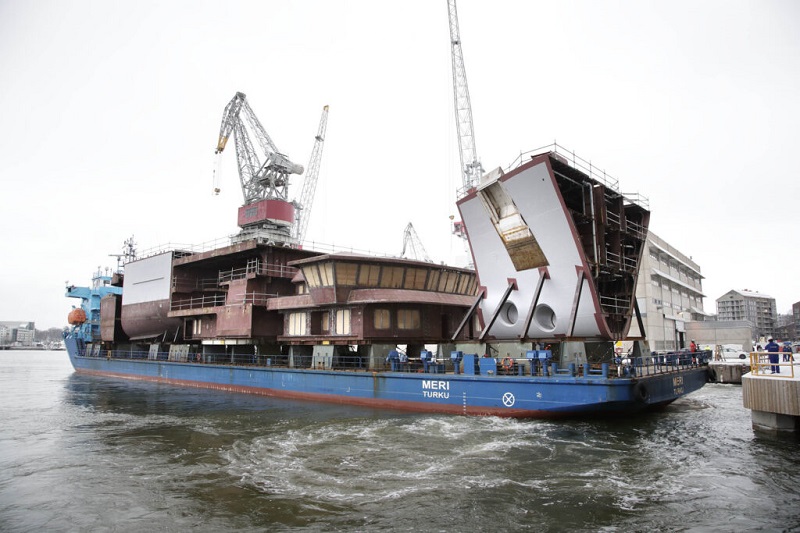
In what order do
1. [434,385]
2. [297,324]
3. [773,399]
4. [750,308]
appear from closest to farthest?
[773,399]
[434,385]
[297,324]
[750,308]

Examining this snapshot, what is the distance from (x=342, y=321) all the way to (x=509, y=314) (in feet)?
34.3

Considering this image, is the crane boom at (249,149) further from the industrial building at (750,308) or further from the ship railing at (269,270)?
the industrial building at (750,308)

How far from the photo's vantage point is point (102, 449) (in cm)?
1817

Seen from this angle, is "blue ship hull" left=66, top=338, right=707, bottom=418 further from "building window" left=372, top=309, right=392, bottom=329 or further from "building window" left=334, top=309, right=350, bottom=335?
"building window" left=372, top=309, right=392, bottom=329

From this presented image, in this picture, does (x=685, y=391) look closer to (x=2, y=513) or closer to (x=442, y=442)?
(x=442, y=442)

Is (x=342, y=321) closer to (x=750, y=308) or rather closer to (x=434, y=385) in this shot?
(x=434, y=385)

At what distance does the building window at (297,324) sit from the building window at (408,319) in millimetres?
7110

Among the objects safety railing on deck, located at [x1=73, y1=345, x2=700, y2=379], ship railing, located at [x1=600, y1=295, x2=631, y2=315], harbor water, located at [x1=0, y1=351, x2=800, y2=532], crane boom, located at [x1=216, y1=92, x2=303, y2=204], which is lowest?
harbor water, located at [x1=0, y1=351, x2=800, y2=532]

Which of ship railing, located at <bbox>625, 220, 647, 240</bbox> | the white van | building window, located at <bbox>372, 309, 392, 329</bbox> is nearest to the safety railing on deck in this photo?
building window, located at <bbox>372, 309, 392, 329</bbox>

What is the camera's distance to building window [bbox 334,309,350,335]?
30.2 meters

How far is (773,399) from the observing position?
57.0 feet

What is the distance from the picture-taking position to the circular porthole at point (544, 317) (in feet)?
82.5

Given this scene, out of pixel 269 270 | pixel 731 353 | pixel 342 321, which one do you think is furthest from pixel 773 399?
pixel 731 353

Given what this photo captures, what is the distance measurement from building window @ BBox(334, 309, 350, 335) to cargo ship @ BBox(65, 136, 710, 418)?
4.3 inches
